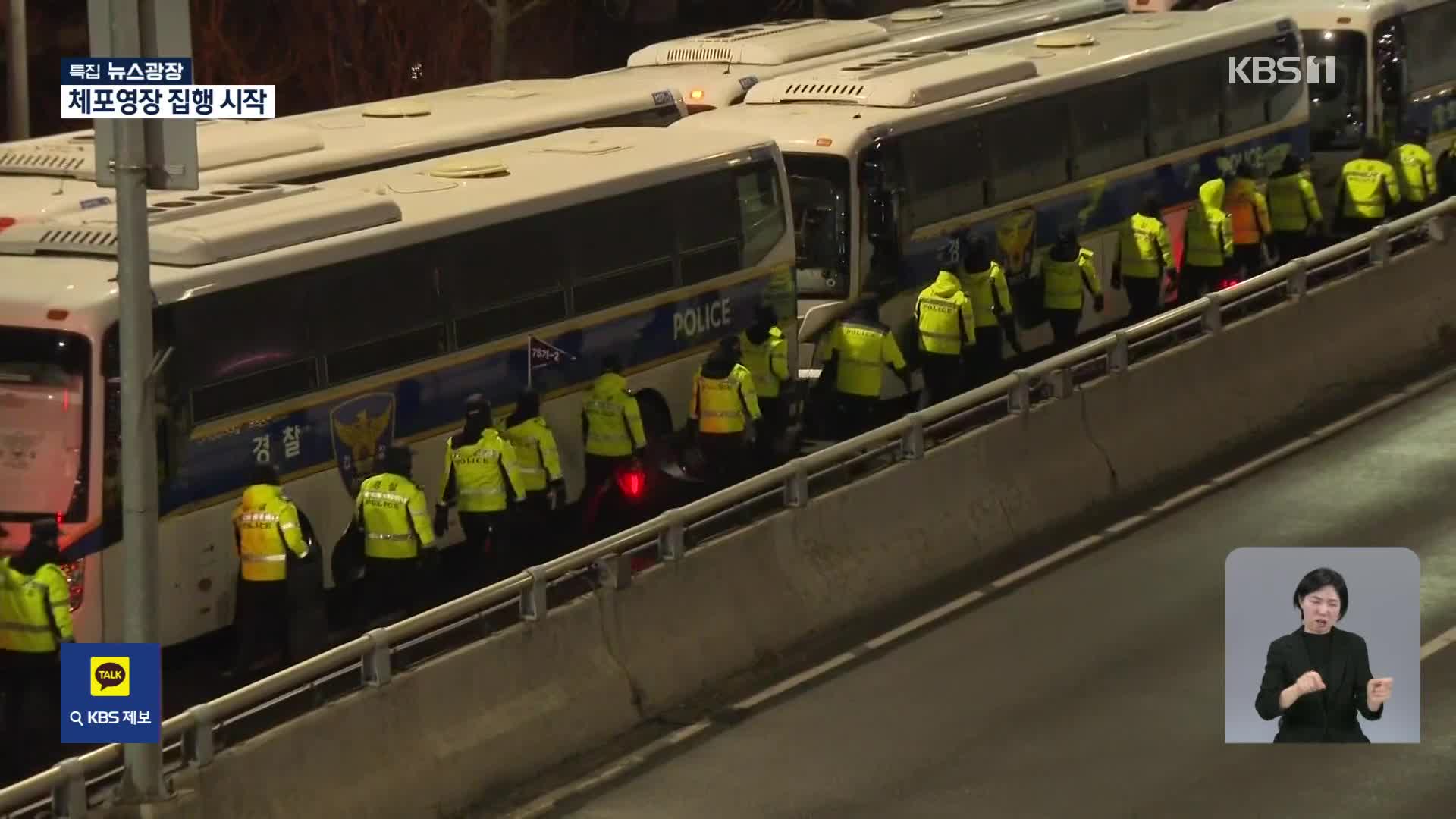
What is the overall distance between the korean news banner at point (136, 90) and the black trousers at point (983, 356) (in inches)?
471

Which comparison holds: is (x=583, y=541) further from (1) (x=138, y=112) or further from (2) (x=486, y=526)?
(1) (x=138, y=112)

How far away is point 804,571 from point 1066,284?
7.56 meters

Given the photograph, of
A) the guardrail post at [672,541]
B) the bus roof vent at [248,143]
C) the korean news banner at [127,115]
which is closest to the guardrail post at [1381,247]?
the bus roof vent at [248,143]

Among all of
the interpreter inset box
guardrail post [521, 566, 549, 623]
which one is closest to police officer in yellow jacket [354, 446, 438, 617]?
guardrail post [521, 566, 549, 623]

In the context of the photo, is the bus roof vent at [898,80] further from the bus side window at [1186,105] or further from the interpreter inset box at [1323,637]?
the interpreter inset box at [1323,637]

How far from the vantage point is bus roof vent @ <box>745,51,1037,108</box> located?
23000 millimetres

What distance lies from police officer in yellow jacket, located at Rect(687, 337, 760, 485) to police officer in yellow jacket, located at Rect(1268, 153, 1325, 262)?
31.1ft

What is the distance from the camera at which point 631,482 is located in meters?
18.3

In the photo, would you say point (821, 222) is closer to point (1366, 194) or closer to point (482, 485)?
point (482, 485)

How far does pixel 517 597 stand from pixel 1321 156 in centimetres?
2031

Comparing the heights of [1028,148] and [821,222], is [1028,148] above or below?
above

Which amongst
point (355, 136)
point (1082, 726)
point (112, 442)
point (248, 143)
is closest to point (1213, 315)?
point (1082, 726)

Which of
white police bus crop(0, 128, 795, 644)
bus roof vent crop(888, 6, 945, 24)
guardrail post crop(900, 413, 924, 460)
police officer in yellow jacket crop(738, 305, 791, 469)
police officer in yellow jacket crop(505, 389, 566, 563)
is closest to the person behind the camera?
white police bus crop(0, 128, 795, 644)

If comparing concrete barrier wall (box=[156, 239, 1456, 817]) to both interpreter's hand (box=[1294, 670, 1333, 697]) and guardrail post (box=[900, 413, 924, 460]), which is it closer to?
guardrail post (box=[900, 413, 924, 460])
